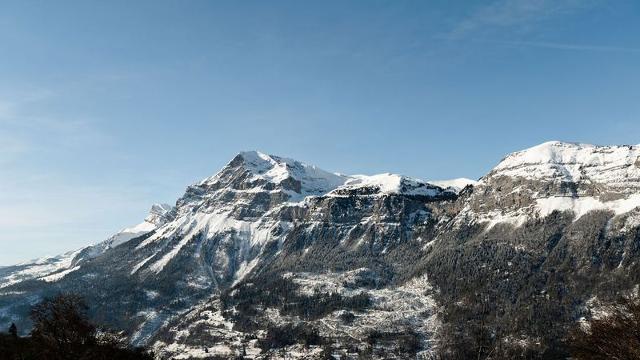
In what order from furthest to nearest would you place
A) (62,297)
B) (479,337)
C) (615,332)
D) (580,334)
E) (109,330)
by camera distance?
(109,330) → (62,297) → (580,334) → (615,332) → (479,337)

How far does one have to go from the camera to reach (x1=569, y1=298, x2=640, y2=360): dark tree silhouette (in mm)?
66494

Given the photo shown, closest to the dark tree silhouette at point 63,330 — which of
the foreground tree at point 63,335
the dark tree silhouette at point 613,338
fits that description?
the foreground tree at point 63,335

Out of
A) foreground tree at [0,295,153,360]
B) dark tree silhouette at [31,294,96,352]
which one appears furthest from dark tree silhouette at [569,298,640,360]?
dark tree silhouette at [31,294,96,352]

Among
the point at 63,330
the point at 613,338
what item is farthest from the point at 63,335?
the point at 613,338

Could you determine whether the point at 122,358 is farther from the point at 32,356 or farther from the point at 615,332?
the point at 615,332

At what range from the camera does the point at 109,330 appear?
9981 centimetres

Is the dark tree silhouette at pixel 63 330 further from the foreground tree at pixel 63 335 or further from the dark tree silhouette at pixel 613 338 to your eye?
the dark tree silhouette at pixel 613 338

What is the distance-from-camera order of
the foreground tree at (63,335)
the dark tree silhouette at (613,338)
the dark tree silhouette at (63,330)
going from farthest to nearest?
the dark tree silhouette at (63,330)
the foreground tree at (63,335)
the dark tree silhouette at (613,338)

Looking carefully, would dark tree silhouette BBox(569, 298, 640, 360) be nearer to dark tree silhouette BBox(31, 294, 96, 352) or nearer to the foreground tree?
the foreground tree

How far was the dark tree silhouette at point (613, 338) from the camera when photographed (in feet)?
218

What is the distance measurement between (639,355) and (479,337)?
2374 centimetres

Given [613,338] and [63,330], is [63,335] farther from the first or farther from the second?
[613,338]

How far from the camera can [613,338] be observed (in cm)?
6894

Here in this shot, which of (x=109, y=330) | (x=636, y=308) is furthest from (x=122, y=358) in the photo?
(x=636, y=308)
